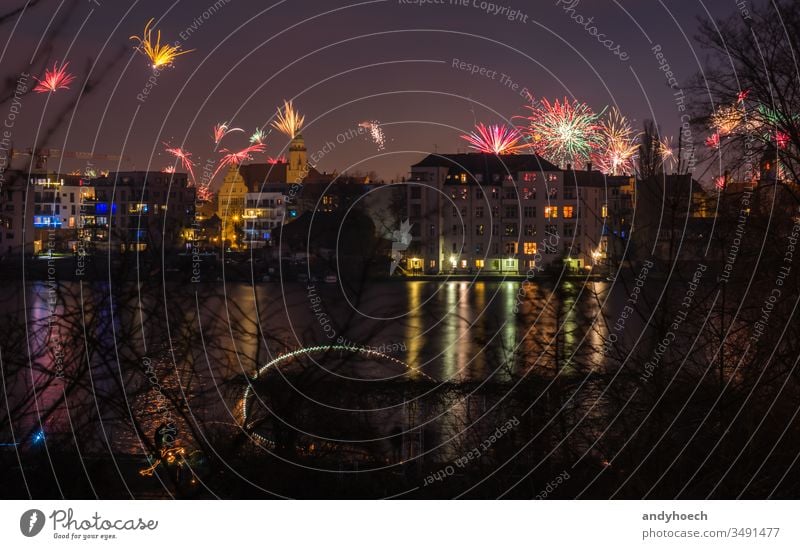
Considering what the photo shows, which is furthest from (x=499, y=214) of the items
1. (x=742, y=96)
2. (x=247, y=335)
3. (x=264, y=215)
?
(x=247, y=335)

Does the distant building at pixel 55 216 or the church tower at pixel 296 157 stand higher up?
the church tower at pixel 296 157

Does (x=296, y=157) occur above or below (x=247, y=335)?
above

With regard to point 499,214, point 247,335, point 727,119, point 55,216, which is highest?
point 727,119

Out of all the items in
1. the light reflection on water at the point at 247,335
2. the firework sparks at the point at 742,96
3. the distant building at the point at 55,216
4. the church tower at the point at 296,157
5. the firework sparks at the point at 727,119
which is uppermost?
the church tower at the point at 296,157

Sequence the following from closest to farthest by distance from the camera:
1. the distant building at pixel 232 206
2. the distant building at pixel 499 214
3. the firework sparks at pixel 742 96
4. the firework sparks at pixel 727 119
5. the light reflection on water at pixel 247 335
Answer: the light reflection on water at pixel 247 335 < the firework sparks at pixel 742 96 < the firework sparks at pixel 727 119 < the distant building at pixel 232 206 < the distant building at pixel 499 214

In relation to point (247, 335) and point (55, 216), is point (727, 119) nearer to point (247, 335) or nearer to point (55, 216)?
point (247, 335)

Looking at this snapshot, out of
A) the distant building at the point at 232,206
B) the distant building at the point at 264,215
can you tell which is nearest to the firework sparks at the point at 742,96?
the distant building at the point at 232,206

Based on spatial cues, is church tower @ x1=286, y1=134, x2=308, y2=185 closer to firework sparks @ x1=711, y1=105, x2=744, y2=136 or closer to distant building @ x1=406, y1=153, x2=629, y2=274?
distant building @ x1=406, y1=153, x2=629, y2=274

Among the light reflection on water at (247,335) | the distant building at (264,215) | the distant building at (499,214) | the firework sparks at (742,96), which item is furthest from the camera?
the distant building at (499,214)

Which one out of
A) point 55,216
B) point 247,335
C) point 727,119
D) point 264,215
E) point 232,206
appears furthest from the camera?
point 264,215

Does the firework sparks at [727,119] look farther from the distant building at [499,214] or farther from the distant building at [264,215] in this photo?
the distant building at [499,214]

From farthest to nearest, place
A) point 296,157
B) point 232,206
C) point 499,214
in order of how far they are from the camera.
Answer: point 296,157 → point 499,214 → point 232,206
